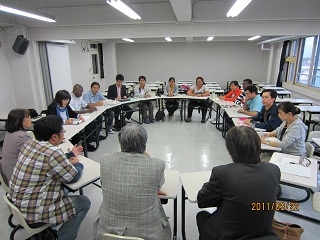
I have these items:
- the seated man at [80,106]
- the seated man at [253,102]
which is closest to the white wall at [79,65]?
the seated man at [80,106]

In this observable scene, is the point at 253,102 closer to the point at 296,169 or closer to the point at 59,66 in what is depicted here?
the point at 296,169

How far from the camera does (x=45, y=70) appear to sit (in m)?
6.17

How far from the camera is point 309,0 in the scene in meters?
5.00

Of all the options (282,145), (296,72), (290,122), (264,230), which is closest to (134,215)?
(264,230)

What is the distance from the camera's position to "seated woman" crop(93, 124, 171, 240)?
4.56 ft

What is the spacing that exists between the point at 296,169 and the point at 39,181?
87.3 inches

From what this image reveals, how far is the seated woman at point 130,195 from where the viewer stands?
4.56 feet

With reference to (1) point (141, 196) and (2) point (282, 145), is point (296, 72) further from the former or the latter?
(1) point (141, 196)

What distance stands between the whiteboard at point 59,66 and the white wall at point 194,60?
4.06m

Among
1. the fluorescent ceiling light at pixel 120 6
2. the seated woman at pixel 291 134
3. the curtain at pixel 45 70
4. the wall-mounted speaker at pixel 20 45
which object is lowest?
the seated woman at pixel 291 134

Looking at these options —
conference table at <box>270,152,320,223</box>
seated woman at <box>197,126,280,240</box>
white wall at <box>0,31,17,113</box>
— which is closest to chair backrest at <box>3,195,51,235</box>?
seated woman at <box>197,126,280,240</box>

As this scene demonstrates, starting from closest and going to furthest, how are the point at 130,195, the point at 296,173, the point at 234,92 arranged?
the point at 130,195 < the point at 296,173 < the point at 234,92

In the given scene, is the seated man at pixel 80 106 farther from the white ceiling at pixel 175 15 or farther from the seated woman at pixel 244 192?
the seated woman at pixel 244 192

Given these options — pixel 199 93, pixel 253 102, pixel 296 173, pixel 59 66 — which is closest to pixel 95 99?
pixel 59 66
